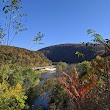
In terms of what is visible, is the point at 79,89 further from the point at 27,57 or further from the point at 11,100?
the point at 27,57

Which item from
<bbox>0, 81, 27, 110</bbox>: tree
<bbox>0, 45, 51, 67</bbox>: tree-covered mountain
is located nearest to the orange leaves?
<bbox>0, 81, 27, 110</bbox>: tree

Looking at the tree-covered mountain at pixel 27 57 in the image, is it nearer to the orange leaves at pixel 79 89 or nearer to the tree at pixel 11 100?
the tree at pixel 11 100

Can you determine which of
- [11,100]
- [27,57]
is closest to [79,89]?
[11,100]

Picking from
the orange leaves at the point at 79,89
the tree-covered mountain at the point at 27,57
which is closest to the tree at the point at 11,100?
the orange leaves at the point at 79,89

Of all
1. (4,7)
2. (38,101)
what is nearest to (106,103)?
(4,7)

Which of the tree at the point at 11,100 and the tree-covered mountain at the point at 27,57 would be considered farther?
the tree-covered mountain at the point at 27,57

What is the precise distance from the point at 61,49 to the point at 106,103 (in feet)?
429

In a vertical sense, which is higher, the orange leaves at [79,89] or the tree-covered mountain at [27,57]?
the tree-covered mountain at [27,57]

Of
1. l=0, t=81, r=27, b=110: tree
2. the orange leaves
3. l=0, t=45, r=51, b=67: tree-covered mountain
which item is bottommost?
l=0, t=81, r=27, b=110: tree

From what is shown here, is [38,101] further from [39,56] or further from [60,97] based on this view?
[39,56]

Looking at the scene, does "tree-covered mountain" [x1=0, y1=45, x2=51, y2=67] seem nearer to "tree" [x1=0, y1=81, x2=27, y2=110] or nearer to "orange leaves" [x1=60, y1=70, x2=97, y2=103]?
"tree" [x1=0, y1=81, x2=27, y2=110]

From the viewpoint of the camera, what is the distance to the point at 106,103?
571cm

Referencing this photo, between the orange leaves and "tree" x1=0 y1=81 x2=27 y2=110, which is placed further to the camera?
"tree" x1=0 y1=81 x2=27 y2=110

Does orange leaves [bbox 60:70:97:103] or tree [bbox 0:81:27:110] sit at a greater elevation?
orange leaves [bbox 60:70:97:103]
